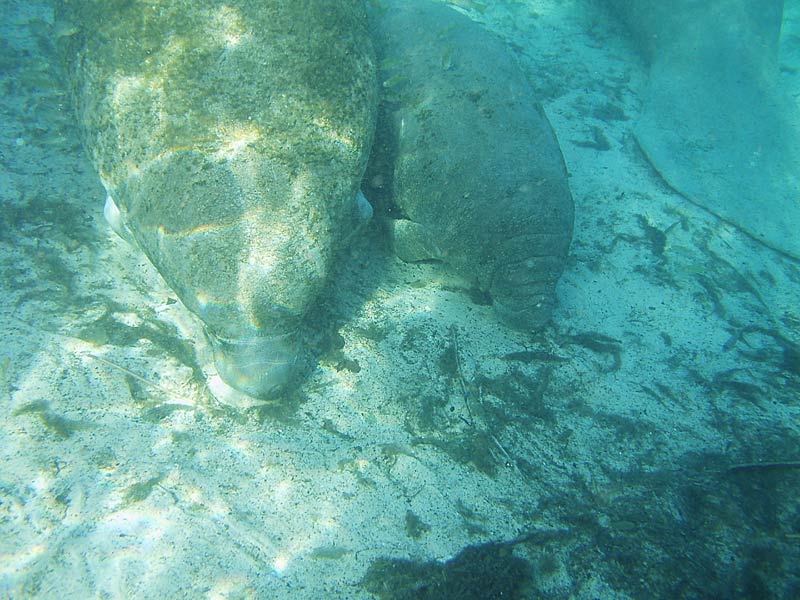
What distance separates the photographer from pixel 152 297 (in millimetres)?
3432

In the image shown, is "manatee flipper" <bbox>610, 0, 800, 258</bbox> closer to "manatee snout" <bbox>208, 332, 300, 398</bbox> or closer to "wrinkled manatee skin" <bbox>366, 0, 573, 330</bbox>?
"wrinkled manatee skin" <bbox>366, 0, 573, 330</bbox>

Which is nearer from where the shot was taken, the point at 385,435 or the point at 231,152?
the point at 231,152

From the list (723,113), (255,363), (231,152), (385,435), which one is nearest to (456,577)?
(385,435)

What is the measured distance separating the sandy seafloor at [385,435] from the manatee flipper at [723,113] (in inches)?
65.2

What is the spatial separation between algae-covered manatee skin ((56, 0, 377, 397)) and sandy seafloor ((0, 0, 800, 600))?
1.98 feet

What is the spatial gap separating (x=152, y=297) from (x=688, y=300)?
17.1ft

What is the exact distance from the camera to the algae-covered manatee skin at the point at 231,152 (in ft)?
8.94

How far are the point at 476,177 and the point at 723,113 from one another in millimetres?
5621

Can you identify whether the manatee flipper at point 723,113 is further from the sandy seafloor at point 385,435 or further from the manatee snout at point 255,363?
the manatee snout at point 255,363

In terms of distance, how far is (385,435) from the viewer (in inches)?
116

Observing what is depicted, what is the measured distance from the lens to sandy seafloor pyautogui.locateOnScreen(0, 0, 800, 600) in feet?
7.43

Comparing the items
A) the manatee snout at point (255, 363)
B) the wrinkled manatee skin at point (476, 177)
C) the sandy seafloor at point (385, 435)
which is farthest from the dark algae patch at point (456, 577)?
the wrinkled manatee skin at point (476, 177)

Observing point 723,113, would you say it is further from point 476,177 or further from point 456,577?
point 456,577

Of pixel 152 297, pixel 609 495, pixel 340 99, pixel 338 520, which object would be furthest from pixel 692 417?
pixel 152 297
